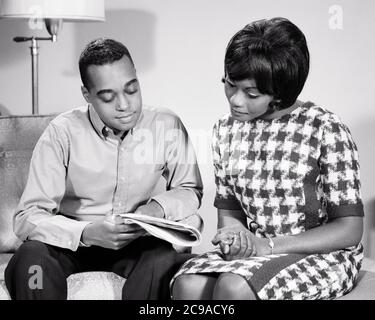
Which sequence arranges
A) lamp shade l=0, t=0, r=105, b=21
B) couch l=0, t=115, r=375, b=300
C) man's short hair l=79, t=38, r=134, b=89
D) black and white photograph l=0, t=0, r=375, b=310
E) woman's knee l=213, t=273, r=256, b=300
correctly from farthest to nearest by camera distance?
1. lamp shade l=0, t=0, r=105, b=21
2. couch l=0, t=115, r=375, b=300
3. man's short hair l=79, t=38, r=134, b=89
4. black and white photograph l=0, t=0, r=375, b=310
5. woman's knee l=213, t=273, r=256, b=300

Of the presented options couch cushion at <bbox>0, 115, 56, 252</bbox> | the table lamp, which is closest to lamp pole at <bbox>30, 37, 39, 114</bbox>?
the table lamp

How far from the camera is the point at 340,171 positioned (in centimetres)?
152

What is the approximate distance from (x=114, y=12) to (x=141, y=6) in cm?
10

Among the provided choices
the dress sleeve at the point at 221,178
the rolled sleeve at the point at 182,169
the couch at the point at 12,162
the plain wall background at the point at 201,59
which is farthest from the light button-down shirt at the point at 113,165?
the plain wall background at the point at 201,59

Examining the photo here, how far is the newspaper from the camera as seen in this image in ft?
4.81

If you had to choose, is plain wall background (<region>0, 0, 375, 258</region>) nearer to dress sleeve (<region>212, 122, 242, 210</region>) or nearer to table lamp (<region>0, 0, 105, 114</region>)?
table lamp (<region>0, 0, 105, 114</region>)

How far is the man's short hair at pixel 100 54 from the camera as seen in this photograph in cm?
170

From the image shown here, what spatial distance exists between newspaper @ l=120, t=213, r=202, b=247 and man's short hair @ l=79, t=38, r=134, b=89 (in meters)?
0.40

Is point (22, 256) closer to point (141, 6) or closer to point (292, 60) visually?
point (292, 60)

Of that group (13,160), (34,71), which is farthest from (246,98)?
(34,71)

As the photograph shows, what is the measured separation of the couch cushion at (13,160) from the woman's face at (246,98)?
772mm

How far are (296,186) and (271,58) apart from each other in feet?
0.90

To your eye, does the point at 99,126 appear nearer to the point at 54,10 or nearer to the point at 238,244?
the point at 238,244

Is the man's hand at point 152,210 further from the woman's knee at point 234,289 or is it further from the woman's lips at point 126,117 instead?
the woman's knee at point 234,289
